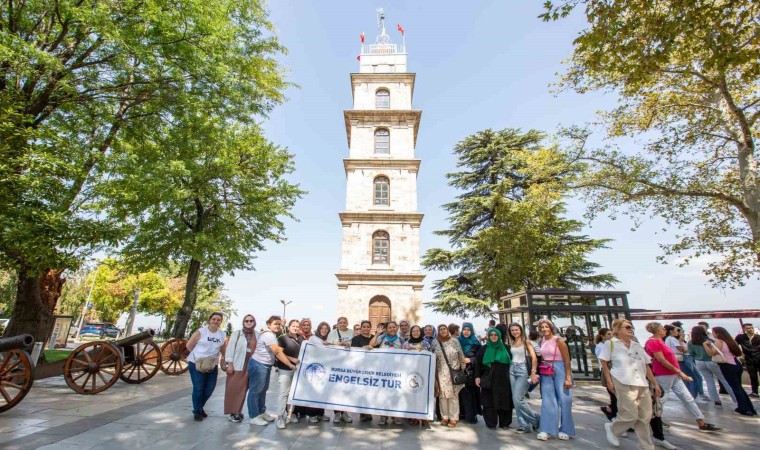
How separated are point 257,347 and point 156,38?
10.1 meters

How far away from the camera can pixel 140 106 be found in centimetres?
1254

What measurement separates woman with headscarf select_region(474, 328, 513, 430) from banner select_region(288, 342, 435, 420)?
99 cm

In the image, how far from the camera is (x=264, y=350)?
639cm

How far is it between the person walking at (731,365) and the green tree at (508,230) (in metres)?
8.01

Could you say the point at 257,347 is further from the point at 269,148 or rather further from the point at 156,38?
the point at 269,148

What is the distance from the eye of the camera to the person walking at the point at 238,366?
6234 mm

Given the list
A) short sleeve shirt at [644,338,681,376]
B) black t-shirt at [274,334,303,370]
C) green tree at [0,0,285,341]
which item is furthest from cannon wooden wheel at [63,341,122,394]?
short sleeve shirt at [644,338,681,376]

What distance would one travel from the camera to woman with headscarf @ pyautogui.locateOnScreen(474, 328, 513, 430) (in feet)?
20.2

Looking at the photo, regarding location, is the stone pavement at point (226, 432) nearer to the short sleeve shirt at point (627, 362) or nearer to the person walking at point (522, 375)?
the person walking at point (522, 375)

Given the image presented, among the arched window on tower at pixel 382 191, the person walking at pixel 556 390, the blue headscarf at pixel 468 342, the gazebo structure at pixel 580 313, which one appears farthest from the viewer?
the arched window on tower at pixel 382 191

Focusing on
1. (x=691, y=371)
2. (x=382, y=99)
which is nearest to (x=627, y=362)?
(x=691, y=371)

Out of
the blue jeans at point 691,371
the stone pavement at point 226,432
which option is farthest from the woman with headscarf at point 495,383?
the blue jeans at point 691,371

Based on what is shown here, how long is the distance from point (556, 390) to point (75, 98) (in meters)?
14.1

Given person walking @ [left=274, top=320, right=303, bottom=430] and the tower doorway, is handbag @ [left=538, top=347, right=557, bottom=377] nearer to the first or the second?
person walking @ [left=274, top=320, right=303, bottom=430]
